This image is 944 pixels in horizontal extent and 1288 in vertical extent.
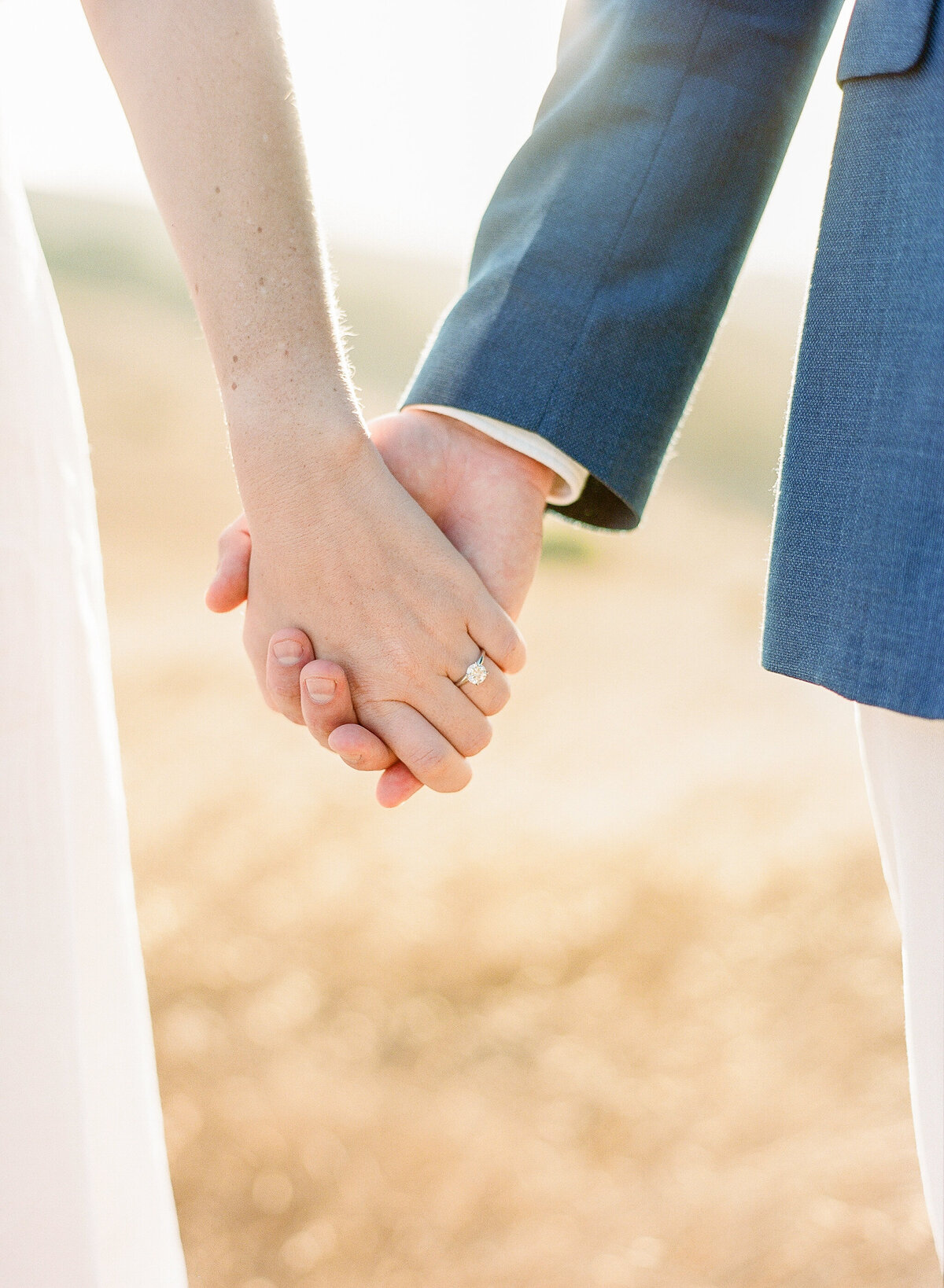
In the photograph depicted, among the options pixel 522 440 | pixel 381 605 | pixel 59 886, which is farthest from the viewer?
pixel 522 440

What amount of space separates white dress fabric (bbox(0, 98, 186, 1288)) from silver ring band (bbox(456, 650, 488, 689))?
361 millimetres

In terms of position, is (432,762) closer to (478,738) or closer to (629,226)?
(478,738)

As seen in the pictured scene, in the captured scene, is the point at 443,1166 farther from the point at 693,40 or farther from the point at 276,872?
the point at 693,40

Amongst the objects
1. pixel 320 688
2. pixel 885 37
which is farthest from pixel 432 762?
pixel 885 37

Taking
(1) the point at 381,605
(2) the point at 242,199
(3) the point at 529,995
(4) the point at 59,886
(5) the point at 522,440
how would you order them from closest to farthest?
1. (4) the point at 59,886
2. (2) the point at 242,199
3. (1) the point at 381,605
4. (5) the point at 522,440
5. (3) the point at 529,995

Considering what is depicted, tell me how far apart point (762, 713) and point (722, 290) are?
3.99m

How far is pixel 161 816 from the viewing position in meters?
3.33

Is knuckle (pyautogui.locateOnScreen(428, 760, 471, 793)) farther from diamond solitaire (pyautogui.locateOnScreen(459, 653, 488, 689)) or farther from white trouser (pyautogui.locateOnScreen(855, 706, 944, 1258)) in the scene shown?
white trouser (pyautogui.locateOnScreen(855, 706, 944, 1258))

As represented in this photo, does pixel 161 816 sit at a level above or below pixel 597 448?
below

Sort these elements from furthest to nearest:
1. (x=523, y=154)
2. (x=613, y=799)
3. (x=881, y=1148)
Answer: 1. (x=613, y=799)
2. (x=881, y=1148)
3. (x=523, y=154)

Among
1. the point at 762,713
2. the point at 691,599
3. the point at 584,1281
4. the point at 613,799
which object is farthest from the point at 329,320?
the point at 691,599

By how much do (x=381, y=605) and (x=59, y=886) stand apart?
15.7 inches

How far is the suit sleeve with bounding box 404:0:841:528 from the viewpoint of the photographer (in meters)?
1.11

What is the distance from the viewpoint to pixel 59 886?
839 mm
